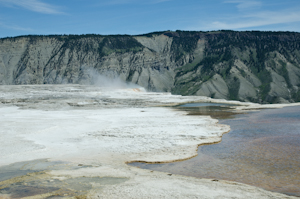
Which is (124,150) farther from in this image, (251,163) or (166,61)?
(166,61)

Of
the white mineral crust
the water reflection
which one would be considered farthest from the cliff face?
the water reflection

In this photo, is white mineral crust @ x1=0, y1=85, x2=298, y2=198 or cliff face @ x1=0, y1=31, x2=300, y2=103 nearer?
white mineral crust @ x1=0, y1=85, x2=298, y2=198

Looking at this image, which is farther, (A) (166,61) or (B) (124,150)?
(A) (166,61)

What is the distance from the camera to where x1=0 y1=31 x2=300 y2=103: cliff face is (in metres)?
90.2

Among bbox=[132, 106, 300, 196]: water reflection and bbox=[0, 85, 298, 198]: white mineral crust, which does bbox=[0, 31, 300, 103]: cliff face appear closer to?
bbox=[0, 85, 298, 198]: white mineral crust

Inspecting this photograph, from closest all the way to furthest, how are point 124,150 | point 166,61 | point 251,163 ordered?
point 251,163 → point 124,150 → point 166,61

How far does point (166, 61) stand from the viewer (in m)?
117

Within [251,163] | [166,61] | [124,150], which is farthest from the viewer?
[166,61]

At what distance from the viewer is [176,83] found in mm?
100562

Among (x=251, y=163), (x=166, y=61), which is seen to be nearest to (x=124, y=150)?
(x=251, y=163)

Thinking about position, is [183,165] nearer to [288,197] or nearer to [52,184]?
[288,197]

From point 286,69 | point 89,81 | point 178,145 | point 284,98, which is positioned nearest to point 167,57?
point 89,81

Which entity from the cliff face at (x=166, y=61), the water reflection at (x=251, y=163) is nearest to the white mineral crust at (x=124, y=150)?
the water reflection at (x=251, y=163)

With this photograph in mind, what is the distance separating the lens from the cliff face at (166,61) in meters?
90.2
